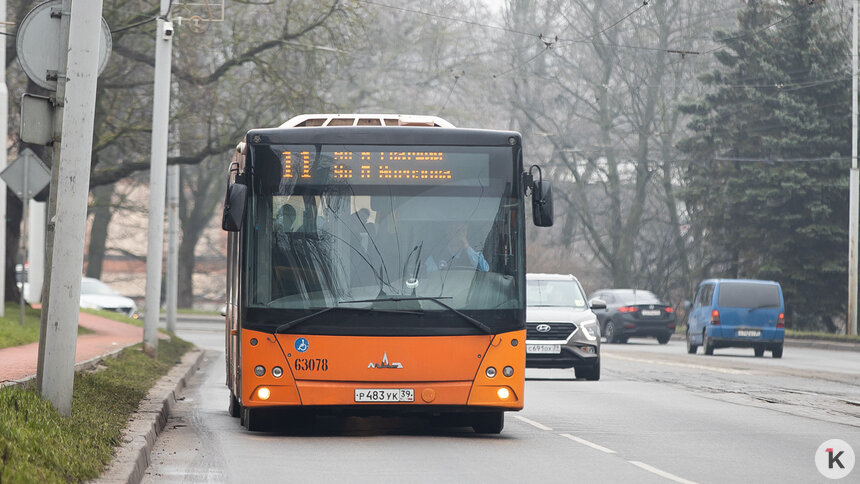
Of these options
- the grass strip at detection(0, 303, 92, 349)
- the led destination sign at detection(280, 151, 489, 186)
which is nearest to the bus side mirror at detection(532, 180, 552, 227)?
the led destination sign at detection(280, 151, 489, 186)

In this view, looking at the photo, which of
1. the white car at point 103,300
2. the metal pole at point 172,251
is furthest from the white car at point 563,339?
the white car at point 103,300

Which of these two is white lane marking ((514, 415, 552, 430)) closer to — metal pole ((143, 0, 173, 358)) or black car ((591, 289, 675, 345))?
metal pole ((143, 0, 173, 358))

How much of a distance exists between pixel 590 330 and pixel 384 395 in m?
9.67

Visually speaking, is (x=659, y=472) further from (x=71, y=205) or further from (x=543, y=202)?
(x=71, y=205)

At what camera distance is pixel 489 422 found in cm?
1284

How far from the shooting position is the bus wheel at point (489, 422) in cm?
1278

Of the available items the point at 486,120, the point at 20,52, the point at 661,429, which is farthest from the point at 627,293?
the point at 20,52

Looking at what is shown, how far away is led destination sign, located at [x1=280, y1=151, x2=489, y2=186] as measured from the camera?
12.2 m

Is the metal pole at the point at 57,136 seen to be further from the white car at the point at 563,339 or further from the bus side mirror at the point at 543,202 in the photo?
Result: the white car at the point at 563,339

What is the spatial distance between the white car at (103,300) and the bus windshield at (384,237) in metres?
29.7

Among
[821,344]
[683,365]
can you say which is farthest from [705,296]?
[821,344]

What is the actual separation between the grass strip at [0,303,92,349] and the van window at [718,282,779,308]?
13727 mm

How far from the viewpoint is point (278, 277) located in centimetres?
1208

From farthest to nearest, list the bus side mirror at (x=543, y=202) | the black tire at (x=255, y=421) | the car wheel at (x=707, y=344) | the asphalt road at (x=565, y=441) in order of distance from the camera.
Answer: the car wheel at (x=707, y=344) < the black tire at (x=255, y=421) < the bus side mirror at (x=543, y=202) < the asphalt road at (x=565, y=441)
